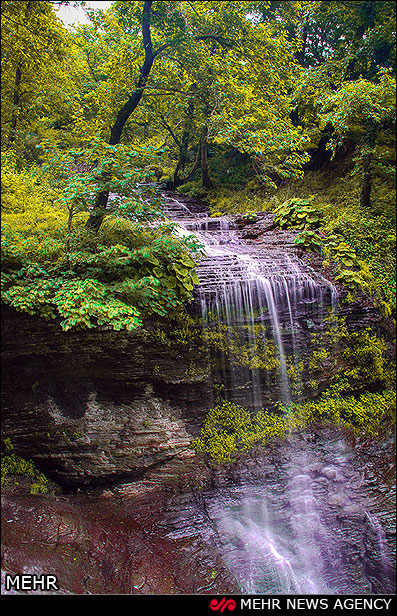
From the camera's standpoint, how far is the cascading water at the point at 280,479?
217 inches

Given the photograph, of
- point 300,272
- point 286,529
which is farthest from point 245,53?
point 286,529

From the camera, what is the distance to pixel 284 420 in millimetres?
6672

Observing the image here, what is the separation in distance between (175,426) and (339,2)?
51.1ft

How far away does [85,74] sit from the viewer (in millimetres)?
10422

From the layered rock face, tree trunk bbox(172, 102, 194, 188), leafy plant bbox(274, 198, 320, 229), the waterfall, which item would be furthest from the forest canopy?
tree trunk bbox(172, 102, 194, 188)

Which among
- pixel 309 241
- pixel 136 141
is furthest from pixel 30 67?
pixel 309 241

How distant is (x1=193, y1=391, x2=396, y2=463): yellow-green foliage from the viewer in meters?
6.32

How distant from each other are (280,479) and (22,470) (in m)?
4.83

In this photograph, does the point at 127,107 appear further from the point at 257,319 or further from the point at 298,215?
the point at 257,319

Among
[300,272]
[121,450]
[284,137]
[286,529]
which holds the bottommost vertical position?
[286,529]
